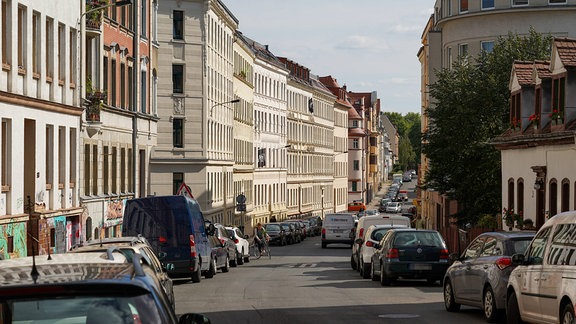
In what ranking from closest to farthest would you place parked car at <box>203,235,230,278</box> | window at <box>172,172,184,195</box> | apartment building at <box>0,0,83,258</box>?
apartment building at <box>0,0,83,258</box>, parked car at <box>203,235,230,278</box>, window at <box>172,172,184,195</box>

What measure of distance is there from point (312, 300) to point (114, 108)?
23.9m

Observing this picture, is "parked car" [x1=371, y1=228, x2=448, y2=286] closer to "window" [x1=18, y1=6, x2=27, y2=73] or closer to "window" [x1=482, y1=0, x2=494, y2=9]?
"window" [x1=18, y1=6, x2=27, y2=73]

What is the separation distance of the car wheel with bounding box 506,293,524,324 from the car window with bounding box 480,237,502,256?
77.4 inches

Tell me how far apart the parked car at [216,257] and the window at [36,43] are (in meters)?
7.48

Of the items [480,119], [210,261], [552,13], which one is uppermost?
[552,13]

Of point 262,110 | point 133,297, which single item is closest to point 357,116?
point 262,110

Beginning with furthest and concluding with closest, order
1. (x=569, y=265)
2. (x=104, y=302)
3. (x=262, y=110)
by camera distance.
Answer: (x=262, y=110)
(x=569, y=265)
(x=104, y=302)

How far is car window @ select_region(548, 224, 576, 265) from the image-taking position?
601 inches

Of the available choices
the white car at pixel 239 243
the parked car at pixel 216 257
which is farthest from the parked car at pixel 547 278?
the white car at pixel 239 243

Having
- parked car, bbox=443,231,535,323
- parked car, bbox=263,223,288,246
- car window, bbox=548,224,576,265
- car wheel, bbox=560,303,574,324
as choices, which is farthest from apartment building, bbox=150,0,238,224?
car wheel, bbox=560,303,574,324

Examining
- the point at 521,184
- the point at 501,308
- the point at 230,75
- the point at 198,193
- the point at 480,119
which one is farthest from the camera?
the point at 230,75

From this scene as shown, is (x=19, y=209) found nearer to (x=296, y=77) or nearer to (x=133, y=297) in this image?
(x=133, y=297)

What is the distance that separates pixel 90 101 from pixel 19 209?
8.62 meters

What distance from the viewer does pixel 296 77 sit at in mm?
130625
